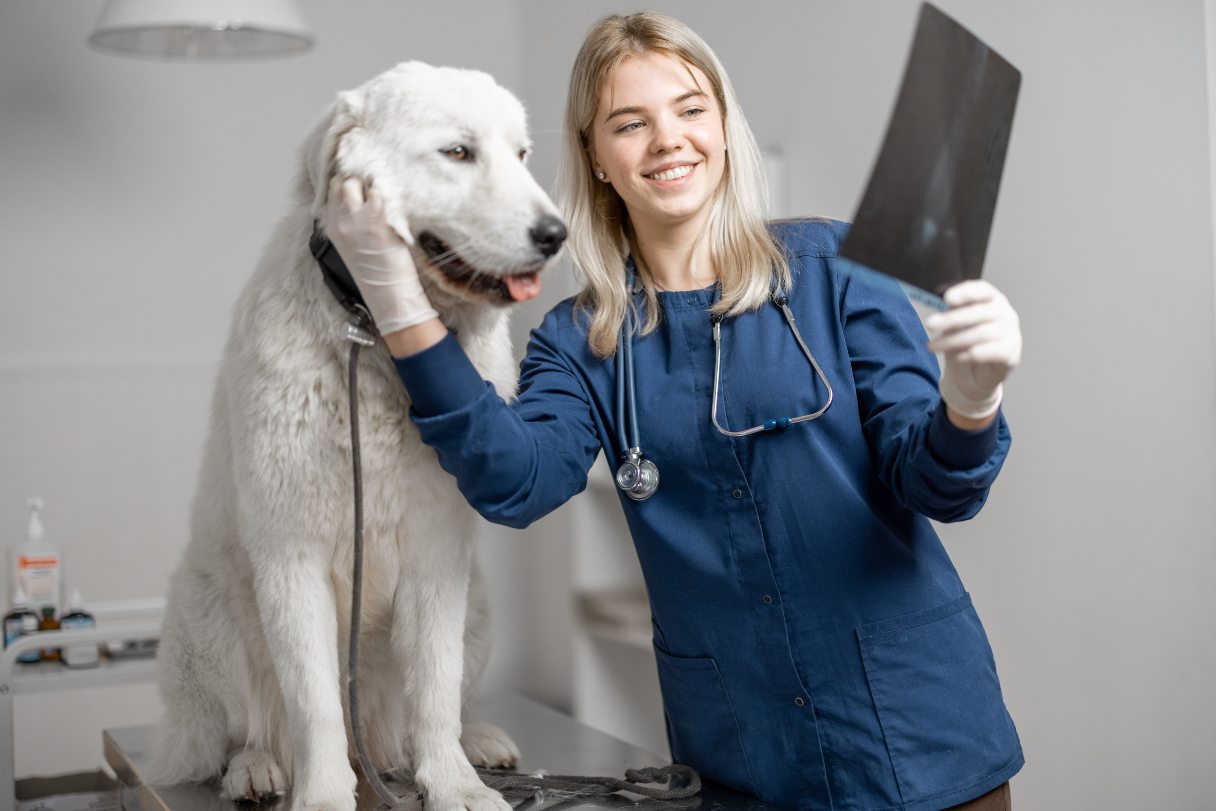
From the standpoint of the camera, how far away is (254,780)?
1.48 m

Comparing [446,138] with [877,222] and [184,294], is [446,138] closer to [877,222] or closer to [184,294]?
[877,222]

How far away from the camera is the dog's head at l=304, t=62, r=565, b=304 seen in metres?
1.23

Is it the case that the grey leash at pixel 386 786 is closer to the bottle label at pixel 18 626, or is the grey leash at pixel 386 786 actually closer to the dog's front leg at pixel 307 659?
the dog's front leg at pixel 307 659

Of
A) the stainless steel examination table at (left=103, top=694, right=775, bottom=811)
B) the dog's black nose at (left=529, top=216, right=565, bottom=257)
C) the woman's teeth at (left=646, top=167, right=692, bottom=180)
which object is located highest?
the woman's teeth at (left=646, top=167, right=692, bottom=180)

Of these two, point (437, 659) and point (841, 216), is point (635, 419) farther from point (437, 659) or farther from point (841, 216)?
point (841, 216)

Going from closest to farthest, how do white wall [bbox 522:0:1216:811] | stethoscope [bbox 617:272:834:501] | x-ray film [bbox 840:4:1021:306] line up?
1. x-ray film [bbox 840:4:1021:306]
2. stethoscope [bbox 617:272:834:501]
3. white wall [bbox 522:0:1216:811]

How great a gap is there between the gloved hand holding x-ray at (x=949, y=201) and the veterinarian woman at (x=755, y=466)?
212 millimetres

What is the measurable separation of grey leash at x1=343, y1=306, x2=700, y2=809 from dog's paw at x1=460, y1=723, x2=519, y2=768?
1.0 inches

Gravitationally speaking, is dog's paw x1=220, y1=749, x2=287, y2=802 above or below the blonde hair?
below

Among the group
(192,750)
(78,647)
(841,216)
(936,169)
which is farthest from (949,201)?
(78,647)

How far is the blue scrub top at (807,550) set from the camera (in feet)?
4.57

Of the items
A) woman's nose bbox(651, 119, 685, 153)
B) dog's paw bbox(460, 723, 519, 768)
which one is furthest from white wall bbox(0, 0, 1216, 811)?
dog's paw bbox(460, 723, 519, 768)

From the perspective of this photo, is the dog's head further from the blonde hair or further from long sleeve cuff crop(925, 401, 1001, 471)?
long sleeve cuff crop(925, 401, 1001, 471)

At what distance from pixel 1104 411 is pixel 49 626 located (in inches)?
90.3
